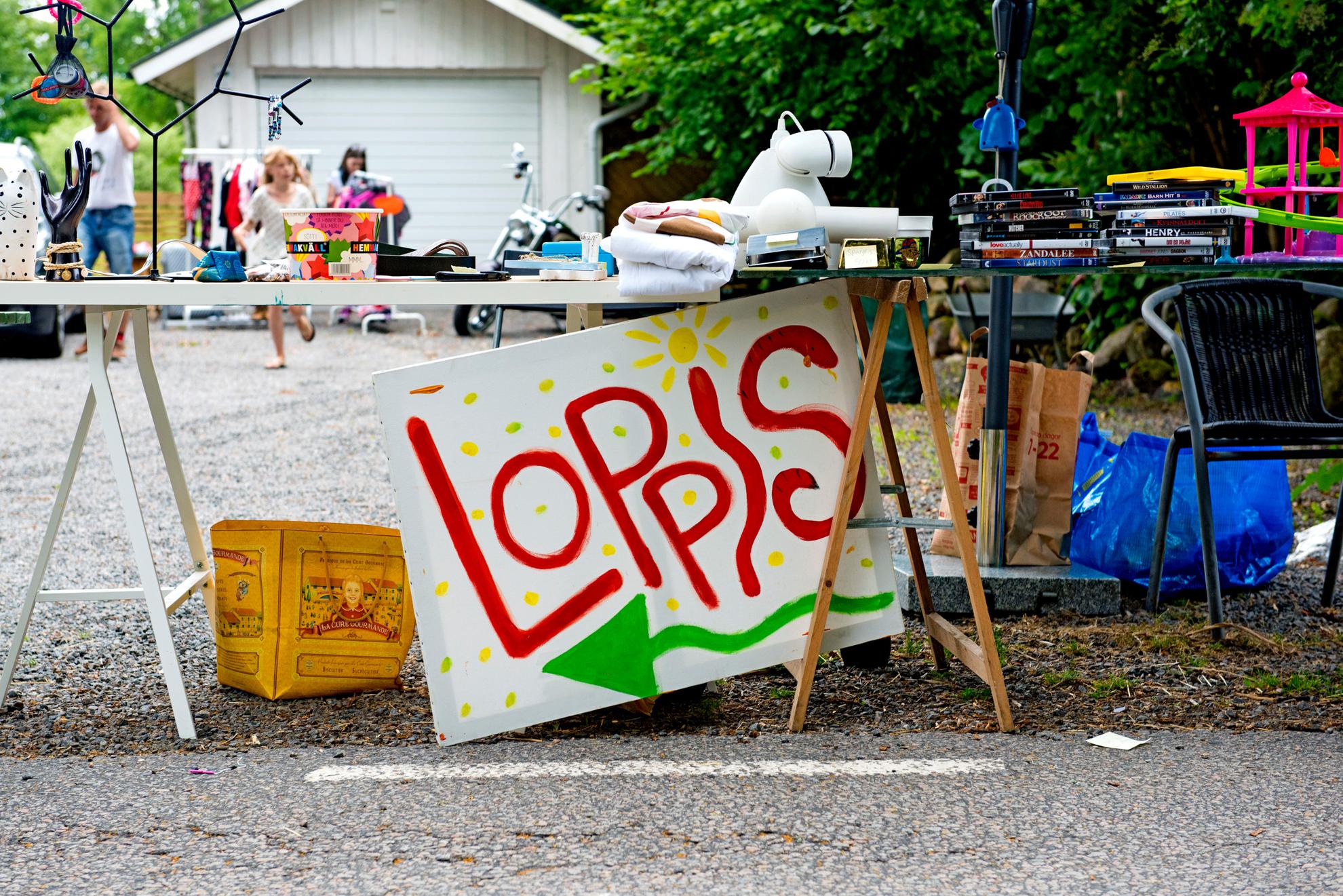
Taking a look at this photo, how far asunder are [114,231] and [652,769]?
8.62 metres

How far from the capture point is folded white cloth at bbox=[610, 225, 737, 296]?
9.57ft

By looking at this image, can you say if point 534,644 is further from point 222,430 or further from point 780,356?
point 222,430

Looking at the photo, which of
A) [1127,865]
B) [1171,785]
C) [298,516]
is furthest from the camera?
[298,516]

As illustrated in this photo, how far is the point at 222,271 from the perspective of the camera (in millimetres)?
3068

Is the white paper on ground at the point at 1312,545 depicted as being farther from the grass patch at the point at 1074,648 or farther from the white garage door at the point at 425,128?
the white garage door at the point at 425,128

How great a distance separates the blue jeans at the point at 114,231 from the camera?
10.2 m

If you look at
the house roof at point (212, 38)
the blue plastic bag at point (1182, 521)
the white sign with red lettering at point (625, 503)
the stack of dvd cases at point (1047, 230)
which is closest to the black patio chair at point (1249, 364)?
the blue plastic bag at point (1182, 521)

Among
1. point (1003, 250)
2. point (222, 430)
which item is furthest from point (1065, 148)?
point (1003, 250)

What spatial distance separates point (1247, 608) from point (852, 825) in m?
2.14

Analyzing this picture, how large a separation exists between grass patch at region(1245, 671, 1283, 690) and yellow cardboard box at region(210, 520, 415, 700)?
2.02m

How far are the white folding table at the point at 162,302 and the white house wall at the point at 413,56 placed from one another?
1374cm

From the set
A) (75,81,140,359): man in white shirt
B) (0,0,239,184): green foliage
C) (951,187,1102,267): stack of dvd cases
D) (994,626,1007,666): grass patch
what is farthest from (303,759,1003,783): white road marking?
(0,0,239,184): green foliage

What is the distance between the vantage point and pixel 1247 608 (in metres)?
4.24

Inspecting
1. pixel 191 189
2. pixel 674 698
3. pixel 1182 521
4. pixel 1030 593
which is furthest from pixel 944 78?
pixel 674 698
